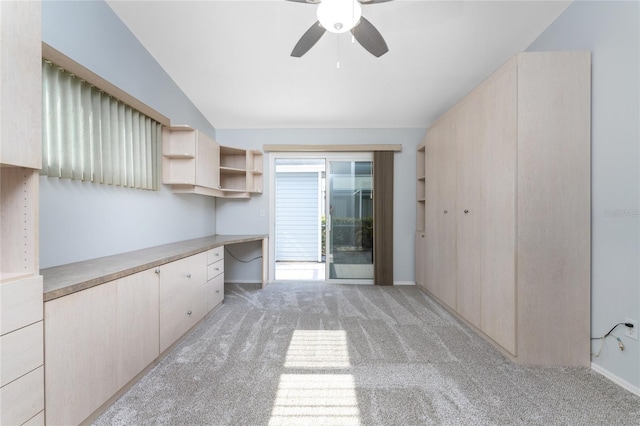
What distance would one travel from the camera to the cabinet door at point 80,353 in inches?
47.6

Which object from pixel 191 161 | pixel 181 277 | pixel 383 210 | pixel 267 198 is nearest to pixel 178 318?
pixel 181 277

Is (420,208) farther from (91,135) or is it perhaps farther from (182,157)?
(91,135)

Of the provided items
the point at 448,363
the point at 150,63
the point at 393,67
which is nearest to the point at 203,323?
the point at 448,363

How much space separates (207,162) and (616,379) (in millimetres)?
4020

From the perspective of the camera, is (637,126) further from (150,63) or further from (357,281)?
(150,63)

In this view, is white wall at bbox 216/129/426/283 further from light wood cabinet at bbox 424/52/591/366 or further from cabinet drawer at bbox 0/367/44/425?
cabinet drawer at bbox 0/367/44/425

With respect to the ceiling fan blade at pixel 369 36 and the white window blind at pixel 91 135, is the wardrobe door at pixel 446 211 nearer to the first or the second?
the ceiling fan blade at pixel 369 36

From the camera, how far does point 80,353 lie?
1348mm

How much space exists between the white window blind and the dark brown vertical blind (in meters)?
2.96

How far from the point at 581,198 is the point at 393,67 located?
2.08 m

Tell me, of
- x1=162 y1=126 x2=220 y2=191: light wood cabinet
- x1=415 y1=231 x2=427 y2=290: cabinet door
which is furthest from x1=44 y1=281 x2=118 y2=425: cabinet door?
x1=415 y1=231 x2=427 y2=290: cabinet door

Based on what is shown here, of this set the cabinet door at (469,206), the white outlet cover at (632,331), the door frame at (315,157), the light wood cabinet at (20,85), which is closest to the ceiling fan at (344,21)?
the cabinet door at (469,206)

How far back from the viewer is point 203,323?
2.71 m

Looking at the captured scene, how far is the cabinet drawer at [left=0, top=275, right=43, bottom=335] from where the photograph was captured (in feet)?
3.36
